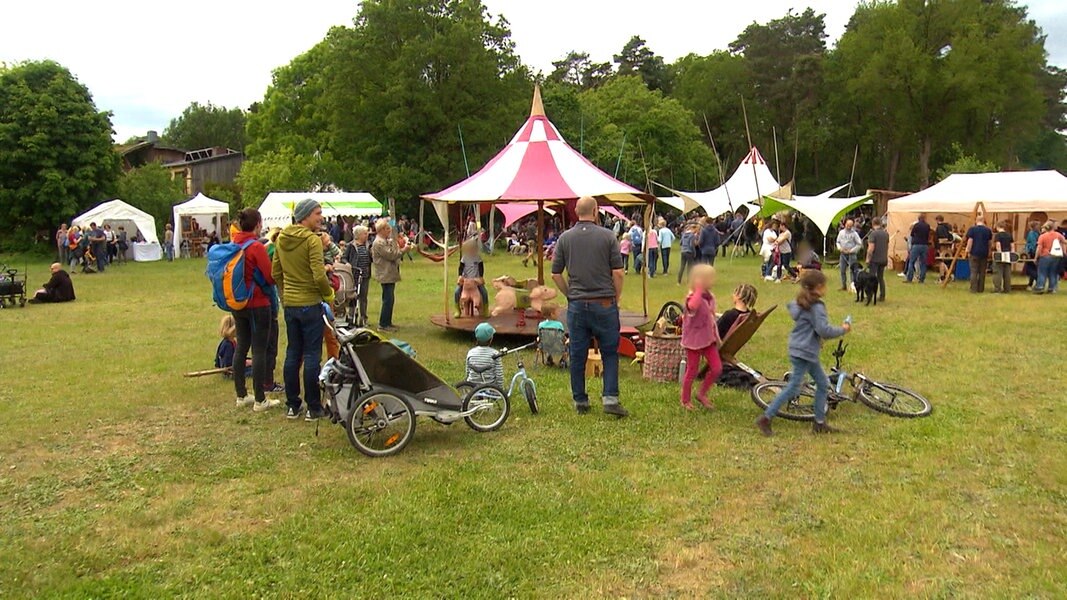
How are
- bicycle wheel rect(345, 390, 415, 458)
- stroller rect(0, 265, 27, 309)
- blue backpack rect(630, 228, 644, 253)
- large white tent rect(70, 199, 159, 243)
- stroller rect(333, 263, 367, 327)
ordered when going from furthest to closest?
large white tent rect(70, 199, 159, 243) < blue backpack rect(630, 228, 644, 253) < stroller rect(0, 265, 27, 309) < stroller rect(333, 263, 367, 327) < bicycle wheel rect(345, 390, 415, 458)

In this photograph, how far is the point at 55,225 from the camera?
28.8 metres

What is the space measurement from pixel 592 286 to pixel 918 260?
13.6 meters

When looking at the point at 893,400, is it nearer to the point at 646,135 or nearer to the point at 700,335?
the point at 700,335

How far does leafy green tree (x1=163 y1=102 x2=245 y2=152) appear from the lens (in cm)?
8738

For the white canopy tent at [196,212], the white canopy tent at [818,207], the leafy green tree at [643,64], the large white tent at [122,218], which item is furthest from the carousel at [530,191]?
the leafy green tree at [643,64]

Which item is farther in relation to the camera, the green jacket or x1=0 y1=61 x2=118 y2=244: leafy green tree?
x1=0 y1=61 x2=118 y2=244: leafy green tree

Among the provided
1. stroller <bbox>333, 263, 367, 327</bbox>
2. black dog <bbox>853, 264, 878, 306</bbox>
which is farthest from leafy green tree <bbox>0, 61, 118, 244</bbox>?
black dog <bbox>853, 264, 878, 306</bbox>

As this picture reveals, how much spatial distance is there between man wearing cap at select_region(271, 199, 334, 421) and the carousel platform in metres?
3.63

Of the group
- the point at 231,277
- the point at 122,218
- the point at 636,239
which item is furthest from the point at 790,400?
the point at 122,218

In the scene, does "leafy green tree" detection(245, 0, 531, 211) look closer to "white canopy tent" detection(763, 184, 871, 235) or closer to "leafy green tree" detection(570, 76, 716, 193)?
"leafy green tree" detection(570, 76, 716, 193)

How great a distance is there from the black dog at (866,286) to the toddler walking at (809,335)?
831 cm

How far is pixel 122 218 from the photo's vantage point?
88.8ft

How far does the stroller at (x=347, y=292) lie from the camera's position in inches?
381

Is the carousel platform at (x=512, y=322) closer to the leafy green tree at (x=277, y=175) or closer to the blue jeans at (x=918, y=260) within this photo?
the blue jeans at (x=918, y=260)
